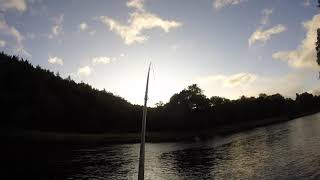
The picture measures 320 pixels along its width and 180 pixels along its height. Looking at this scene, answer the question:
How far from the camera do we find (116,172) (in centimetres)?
6084

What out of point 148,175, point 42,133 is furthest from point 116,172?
point 42,133

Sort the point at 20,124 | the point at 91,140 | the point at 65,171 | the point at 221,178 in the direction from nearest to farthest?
the point at 221,178
the point at 65,171
the point at 20,124
the point at 91,140

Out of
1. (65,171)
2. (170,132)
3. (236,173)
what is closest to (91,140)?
(170,132)

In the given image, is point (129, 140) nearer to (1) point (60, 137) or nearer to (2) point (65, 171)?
(1) point (60, 137)

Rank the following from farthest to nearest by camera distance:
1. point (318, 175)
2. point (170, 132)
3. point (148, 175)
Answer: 1. point (170, 132)
2. point (148, 175)
3. point (318, 175)

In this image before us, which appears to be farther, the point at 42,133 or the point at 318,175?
the point at 42,133

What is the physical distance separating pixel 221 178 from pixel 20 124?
9914 cm

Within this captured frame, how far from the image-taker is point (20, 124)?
424ft

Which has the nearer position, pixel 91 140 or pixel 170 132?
pixel 91 140

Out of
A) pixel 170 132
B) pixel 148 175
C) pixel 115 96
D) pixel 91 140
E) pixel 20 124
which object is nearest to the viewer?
pixel 148 175

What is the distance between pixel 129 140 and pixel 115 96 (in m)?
54.4

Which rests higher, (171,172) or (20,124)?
(20,124)

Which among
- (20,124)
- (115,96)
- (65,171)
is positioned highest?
(115,96)

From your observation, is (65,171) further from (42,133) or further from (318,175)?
(42,133)
